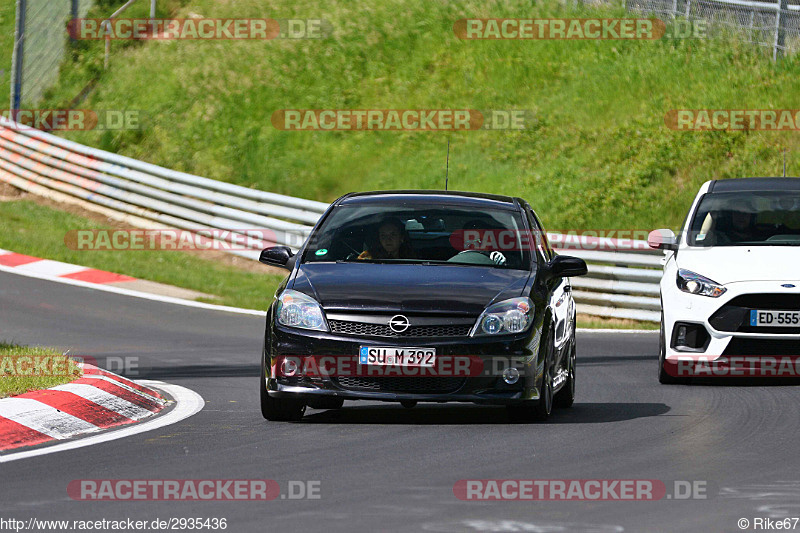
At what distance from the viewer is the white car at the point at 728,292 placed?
40.4 feet

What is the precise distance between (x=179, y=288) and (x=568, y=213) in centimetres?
703

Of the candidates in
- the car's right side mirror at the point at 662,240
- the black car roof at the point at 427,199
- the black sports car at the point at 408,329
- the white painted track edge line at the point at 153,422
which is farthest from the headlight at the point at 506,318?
the car's right side mirror at the point at 662,240

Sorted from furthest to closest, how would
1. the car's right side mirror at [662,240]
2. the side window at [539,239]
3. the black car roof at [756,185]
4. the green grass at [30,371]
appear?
the black car roof at [756,185]
the car's right side mirror at [662,240]
the side window at [539,239]
the green grass at [30,371]

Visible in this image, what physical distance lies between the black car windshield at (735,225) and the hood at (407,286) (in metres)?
3.55

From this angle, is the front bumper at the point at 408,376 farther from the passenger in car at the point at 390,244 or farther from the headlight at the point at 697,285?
the headlight at the point at 697,285

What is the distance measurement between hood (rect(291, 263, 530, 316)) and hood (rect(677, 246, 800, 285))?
9.64 feet

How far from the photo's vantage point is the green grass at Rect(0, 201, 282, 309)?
21.0 meters

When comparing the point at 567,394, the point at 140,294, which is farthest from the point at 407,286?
the point at 140,294

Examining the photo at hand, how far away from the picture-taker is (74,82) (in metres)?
35.8

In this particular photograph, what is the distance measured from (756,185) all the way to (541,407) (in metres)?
4.92

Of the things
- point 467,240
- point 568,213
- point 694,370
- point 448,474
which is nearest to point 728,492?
point 448,474

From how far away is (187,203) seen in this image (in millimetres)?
24844

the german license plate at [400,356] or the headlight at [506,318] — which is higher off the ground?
the headlight at [506,318]

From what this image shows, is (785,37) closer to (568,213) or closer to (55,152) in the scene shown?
(568,213)
